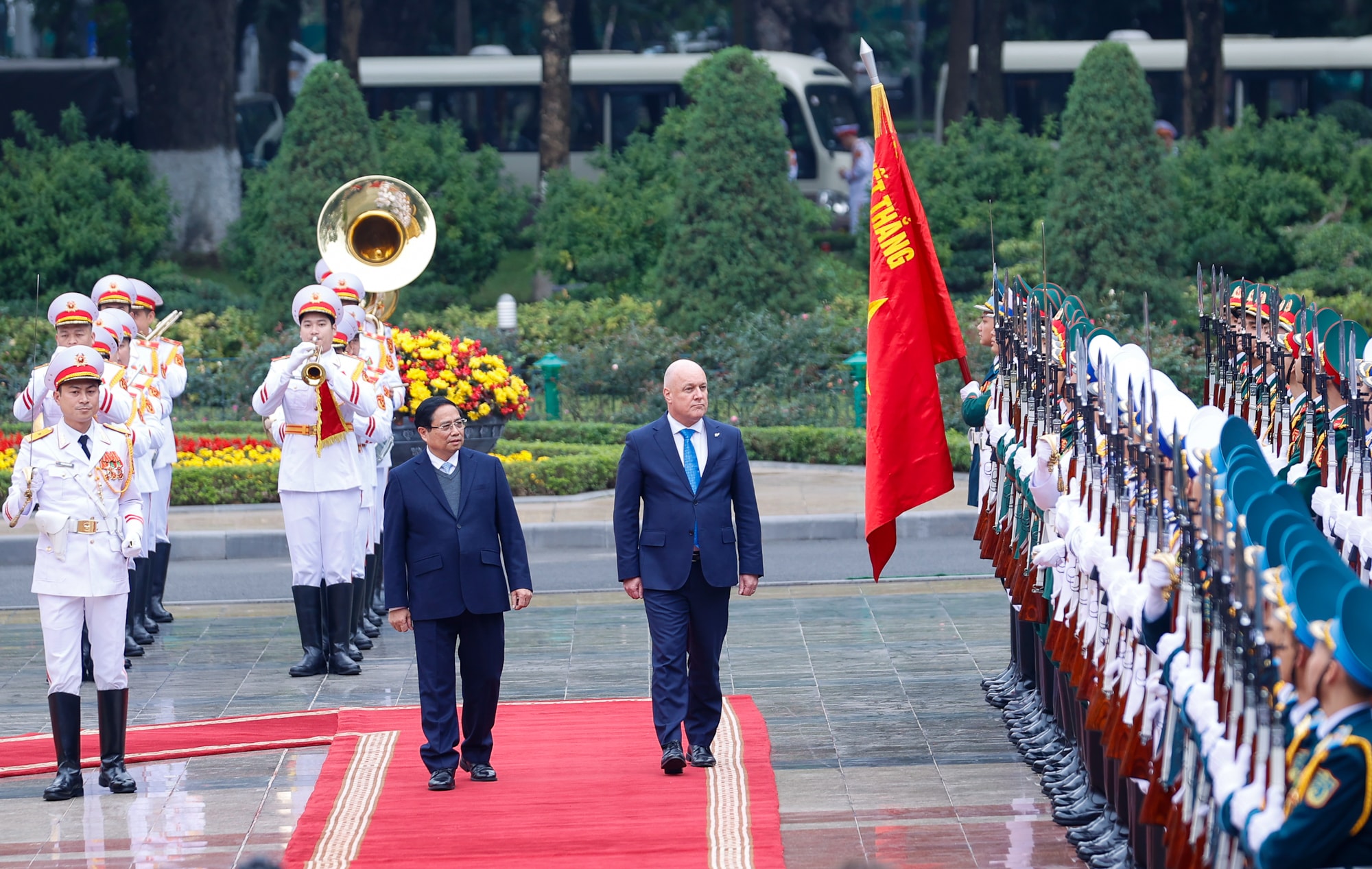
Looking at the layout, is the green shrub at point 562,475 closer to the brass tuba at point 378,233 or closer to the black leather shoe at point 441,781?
the brass tuba at point 378,233

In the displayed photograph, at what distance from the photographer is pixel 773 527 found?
49.4 ft

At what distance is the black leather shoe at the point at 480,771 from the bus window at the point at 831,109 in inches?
1062

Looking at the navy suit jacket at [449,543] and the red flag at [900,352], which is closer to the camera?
the navy suit jacket at [449,543]

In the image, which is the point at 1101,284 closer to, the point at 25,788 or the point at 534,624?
the point at 534,624

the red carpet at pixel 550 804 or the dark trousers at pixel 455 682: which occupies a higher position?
the dark trousers at pixel 455 682

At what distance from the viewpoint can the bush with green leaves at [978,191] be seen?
26.7 m

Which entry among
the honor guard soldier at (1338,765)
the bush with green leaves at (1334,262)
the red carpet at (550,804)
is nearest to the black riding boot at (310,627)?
A: the red carpet at (550,804)

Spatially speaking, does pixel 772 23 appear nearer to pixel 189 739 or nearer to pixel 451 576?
pixel 189 739

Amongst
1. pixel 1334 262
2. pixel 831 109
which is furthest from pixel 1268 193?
pixel 831 109

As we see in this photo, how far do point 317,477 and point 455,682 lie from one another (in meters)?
2.68

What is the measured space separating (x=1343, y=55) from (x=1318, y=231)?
10333 mm

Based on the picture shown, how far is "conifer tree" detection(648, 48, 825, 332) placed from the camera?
75.4 ft

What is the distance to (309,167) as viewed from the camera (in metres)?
25.4

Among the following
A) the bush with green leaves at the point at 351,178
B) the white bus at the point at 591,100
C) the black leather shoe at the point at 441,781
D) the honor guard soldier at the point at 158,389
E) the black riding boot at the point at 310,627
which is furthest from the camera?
the white bus at the point at 591,100
